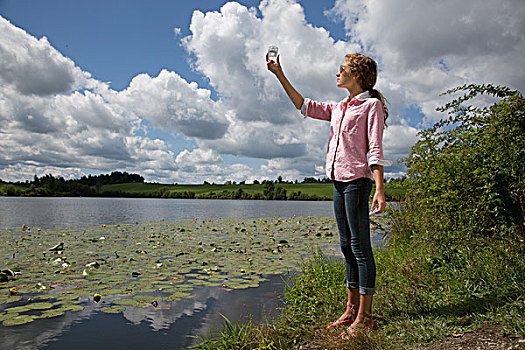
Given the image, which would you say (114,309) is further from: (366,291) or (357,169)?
(357,169)

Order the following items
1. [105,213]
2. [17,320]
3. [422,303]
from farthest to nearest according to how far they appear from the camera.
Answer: [105,213] < [17,320] < [422,303]

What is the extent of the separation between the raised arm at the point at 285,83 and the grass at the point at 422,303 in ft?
6.37

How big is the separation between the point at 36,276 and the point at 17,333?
213 centimetres

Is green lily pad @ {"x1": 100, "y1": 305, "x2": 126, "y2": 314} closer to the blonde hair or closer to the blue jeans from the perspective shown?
the blue jeans

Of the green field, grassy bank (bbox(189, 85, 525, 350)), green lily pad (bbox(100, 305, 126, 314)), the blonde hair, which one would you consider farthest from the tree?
the green field

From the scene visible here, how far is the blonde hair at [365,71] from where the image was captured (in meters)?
2.63

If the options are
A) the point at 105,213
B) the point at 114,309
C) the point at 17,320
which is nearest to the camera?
the point at 17,320

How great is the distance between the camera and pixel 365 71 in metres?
→ 2.64

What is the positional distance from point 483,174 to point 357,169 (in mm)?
2077

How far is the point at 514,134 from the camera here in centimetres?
367

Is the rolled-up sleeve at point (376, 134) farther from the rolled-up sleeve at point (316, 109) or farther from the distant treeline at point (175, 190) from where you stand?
the distant treeline at point (175, 190)

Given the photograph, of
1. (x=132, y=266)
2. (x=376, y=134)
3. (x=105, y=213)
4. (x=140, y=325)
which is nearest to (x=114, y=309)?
(x=140, y=325)

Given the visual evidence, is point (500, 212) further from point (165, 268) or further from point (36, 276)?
point (36, 276)

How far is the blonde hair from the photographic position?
263 cm
